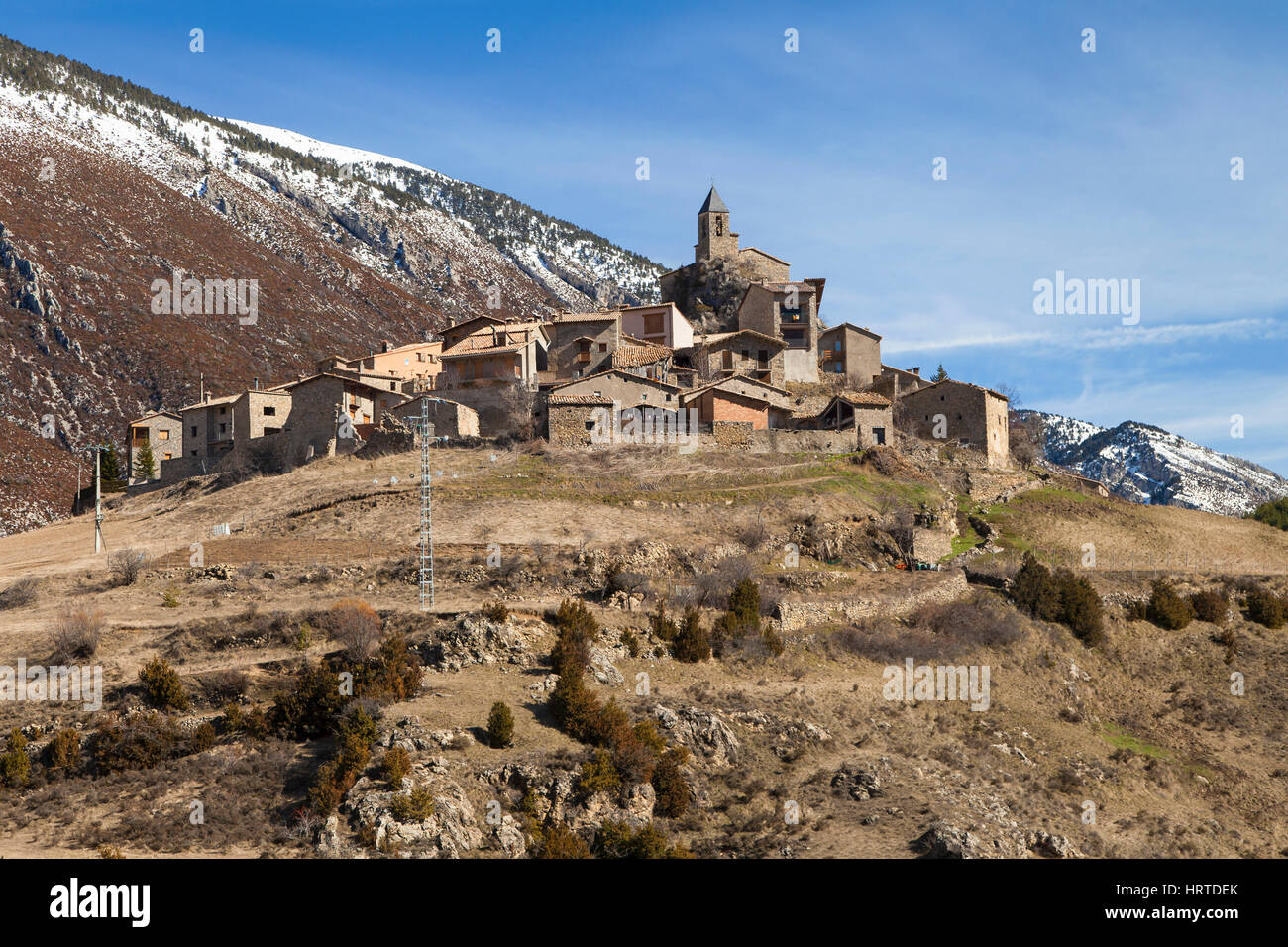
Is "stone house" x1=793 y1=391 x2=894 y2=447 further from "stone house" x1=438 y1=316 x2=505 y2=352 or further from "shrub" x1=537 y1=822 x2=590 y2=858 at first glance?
"shrub" x1=537 y1=822 x2=590 y2=858

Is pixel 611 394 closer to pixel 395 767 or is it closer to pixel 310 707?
pixel 310 707

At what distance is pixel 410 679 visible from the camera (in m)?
33.8

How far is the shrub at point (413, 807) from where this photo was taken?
27.1 m

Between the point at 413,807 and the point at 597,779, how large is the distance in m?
4.74

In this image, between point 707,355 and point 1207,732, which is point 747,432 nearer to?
point 707,355

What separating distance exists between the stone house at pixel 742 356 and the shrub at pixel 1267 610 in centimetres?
2956

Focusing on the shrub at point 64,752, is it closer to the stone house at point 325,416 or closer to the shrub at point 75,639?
the shrub at point 75,639

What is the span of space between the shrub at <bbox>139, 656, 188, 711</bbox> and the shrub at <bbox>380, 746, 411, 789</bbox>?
29.4 ft

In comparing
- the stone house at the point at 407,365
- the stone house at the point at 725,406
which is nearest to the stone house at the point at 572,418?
the stone house at the point at 725,406

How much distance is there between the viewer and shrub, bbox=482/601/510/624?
121ft

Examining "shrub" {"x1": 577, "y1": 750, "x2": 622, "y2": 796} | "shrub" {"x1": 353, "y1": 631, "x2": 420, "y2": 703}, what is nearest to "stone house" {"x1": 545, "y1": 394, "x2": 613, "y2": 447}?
"shrub" {"x1": 353, "y1": 631, "x2": 420, "y2": 703}

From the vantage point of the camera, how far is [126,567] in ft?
149

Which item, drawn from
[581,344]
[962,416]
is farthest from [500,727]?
[962,416]

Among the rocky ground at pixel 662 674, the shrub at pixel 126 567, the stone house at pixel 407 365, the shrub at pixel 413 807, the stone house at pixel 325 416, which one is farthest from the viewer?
the stone house at pixel 407 365
